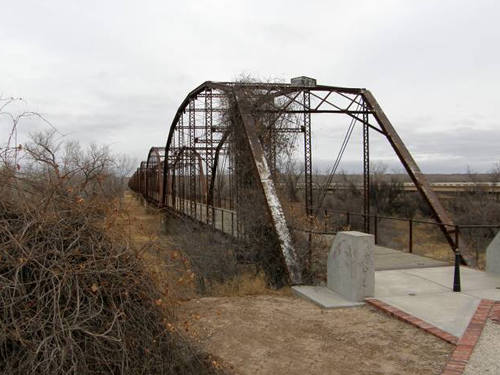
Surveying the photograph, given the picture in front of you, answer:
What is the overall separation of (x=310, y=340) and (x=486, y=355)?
1931 mm

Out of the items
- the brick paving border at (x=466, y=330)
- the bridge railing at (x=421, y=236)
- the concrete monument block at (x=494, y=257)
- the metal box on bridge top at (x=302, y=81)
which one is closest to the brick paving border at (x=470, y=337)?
the brick paving border at (x=466, y=330)

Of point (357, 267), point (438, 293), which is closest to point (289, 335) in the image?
point (357, 267)

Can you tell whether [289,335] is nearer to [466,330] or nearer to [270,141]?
[466,330]

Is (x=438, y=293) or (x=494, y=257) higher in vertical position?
(x=494, y=257)

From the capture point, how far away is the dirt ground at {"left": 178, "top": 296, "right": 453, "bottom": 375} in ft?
16.3

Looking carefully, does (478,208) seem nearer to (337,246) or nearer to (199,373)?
(337,246)

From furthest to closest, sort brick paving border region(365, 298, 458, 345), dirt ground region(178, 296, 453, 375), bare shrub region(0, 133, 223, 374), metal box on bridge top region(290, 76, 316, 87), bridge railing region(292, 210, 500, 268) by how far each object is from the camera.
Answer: bridge railing region(292, 210, 500, 268) → metal box on bridge top region(290, 76, 316, 87) → brick paving border region(365, 298, 458, 345) → dirt ground region(178, 296, 453, 375) → bare shrub region(0, 133, 223, 374)

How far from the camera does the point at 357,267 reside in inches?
291

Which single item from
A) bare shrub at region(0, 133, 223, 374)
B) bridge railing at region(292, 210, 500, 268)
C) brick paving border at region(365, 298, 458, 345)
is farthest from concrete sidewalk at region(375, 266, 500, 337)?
bridge railing at region(292, 210, 500, 268)

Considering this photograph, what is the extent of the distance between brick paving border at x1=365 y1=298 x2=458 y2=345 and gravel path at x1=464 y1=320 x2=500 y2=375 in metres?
0.30

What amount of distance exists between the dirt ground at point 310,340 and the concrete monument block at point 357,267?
1.36 ft

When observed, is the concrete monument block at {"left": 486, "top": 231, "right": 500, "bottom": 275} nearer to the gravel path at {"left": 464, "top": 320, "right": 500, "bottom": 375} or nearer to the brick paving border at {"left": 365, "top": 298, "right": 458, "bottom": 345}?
the brick paving border at {"left": 365, "top": 298, "right": 458, "bottom": 345}

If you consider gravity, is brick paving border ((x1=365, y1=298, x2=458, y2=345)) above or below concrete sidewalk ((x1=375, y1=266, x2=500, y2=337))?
below

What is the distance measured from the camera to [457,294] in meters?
7.53
